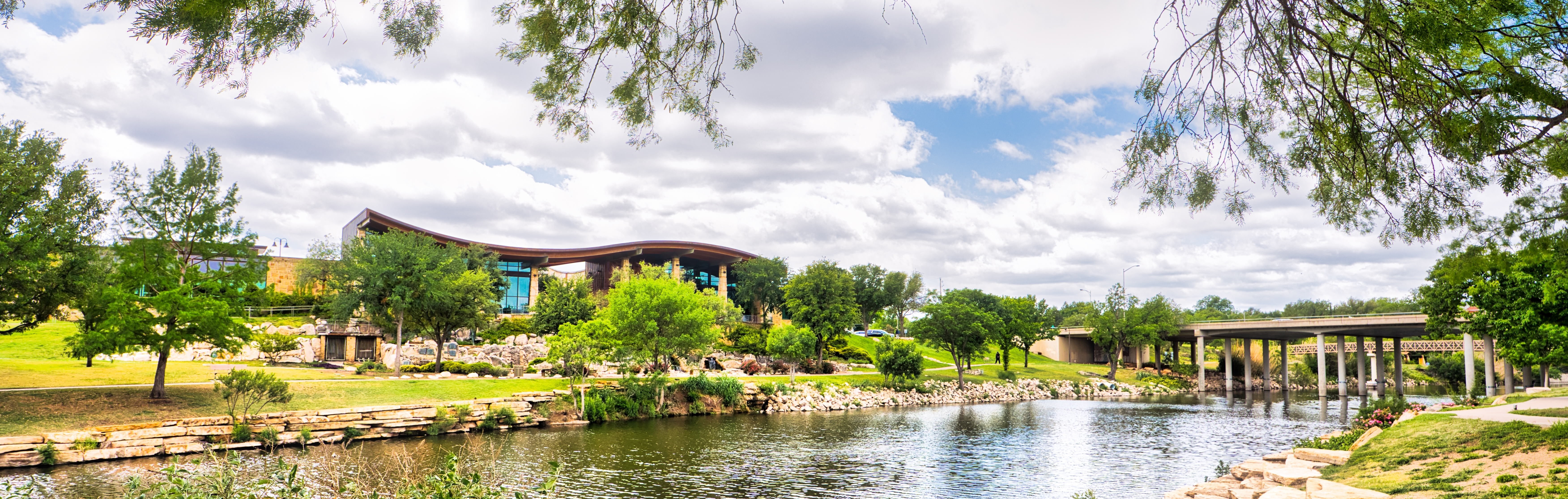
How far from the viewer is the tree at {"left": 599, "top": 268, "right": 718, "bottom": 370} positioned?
3528cm

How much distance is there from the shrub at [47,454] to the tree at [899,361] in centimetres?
3669

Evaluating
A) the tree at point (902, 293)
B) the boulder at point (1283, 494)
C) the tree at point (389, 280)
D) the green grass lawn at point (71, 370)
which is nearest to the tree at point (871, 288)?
the tree at point (902, 293)

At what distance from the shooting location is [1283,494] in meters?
10.1

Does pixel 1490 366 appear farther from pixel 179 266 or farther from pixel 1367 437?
pixel 179 266

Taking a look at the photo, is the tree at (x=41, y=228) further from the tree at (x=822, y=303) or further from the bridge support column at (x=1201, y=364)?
the bridge support column at (x=1201, y=364)

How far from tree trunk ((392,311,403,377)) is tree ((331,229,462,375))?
8 cm

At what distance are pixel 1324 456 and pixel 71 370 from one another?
37699mm

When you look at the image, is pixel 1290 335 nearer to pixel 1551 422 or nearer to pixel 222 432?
pixel 1551 422

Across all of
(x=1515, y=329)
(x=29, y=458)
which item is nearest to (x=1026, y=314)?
(x=1515, y=329)

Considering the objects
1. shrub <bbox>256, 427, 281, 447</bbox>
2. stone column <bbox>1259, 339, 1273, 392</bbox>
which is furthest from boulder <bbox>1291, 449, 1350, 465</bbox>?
stone column <bbox>1259, 339, 1273, 392</bbox>

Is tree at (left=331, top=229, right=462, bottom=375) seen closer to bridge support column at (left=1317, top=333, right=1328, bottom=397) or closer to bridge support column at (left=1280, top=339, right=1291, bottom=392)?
bridge support column at (left=1317, top=333, right=1328, bottom=397)

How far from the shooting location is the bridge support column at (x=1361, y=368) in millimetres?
55812

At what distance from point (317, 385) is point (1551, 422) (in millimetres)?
33287

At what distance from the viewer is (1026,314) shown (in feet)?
198
